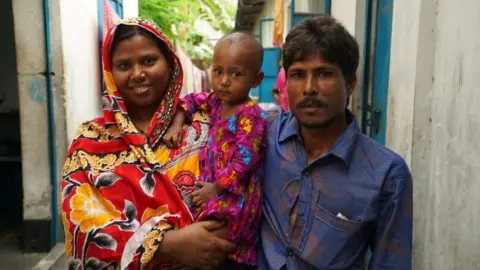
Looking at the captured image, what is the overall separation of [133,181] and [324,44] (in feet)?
2.86

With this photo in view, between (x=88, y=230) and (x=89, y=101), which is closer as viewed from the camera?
(x=88, y=230)

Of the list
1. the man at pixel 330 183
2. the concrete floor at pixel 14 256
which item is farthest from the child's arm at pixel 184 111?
the concrete floor at pixel 14 256

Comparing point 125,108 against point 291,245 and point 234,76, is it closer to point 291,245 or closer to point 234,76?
point 234,76

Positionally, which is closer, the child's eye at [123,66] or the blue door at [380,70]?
the child's eye at [123,66]

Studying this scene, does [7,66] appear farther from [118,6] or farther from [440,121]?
[440,121]

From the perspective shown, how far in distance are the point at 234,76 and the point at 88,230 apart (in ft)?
2.77

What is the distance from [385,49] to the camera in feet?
10.9

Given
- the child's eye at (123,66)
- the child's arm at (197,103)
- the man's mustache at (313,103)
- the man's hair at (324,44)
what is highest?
the man's hair at (324,44)

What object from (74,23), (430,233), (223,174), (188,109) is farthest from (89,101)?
(430,233)

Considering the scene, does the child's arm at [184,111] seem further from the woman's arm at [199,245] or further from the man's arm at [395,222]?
the man's arm at [395,222]

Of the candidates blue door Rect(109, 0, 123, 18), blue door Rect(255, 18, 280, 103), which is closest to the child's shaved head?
blue door Rect(109, 0, 123, 18)

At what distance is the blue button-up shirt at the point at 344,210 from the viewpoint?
1420 mm

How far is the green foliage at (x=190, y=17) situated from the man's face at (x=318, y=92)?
7.02m

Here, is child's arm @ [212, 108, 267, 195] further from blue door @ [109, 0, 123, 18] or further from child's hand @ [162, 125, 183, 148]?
blue door @ [109, 0, 123, 18]
